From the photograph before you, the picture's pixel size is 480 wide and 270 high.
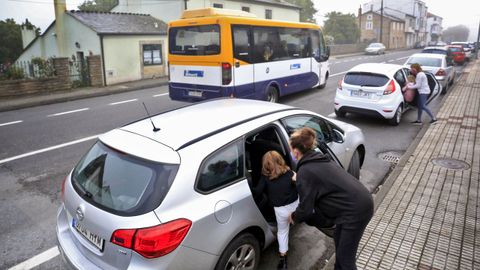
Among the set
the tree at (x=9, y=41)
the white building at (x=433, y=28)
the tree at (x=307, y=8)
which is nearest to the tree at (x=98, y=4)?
the tree at (x=9, y=41)

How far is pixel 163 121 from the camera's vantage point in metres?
3.81

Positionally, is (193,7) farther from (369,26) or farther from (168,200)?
(369,26)

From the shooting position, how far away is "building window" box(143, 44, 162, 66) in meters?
21.7

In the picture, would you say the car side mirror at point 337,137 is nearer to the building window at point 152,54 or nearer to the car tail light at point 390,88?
the car tail light at point 390,88

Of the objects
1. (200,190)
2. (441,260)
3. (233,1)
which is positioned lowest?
(441,260)

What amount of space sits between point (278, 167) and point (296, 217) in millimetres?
510

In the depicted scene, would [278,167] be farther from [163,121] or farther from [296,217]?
[163,121]

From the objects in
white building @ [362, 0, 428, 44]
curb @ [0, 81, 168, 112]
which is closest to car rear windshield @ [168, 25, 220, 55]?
curb @ [0, 81, 168, 112]

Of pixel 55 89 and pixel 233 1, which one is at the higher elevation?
pixel 233 1

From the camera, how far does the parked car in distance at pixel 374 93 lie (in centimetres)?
962

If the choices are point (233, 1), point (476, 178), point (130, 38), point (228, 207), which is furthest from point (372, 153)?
point (233, 1)

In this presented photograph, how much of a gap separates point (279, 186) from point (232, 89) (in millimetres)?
7485

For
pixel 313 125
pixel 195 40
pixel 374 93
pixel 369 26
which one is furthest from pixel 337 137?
pixel 369 26

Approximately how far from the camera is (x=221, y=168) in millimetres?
3244
